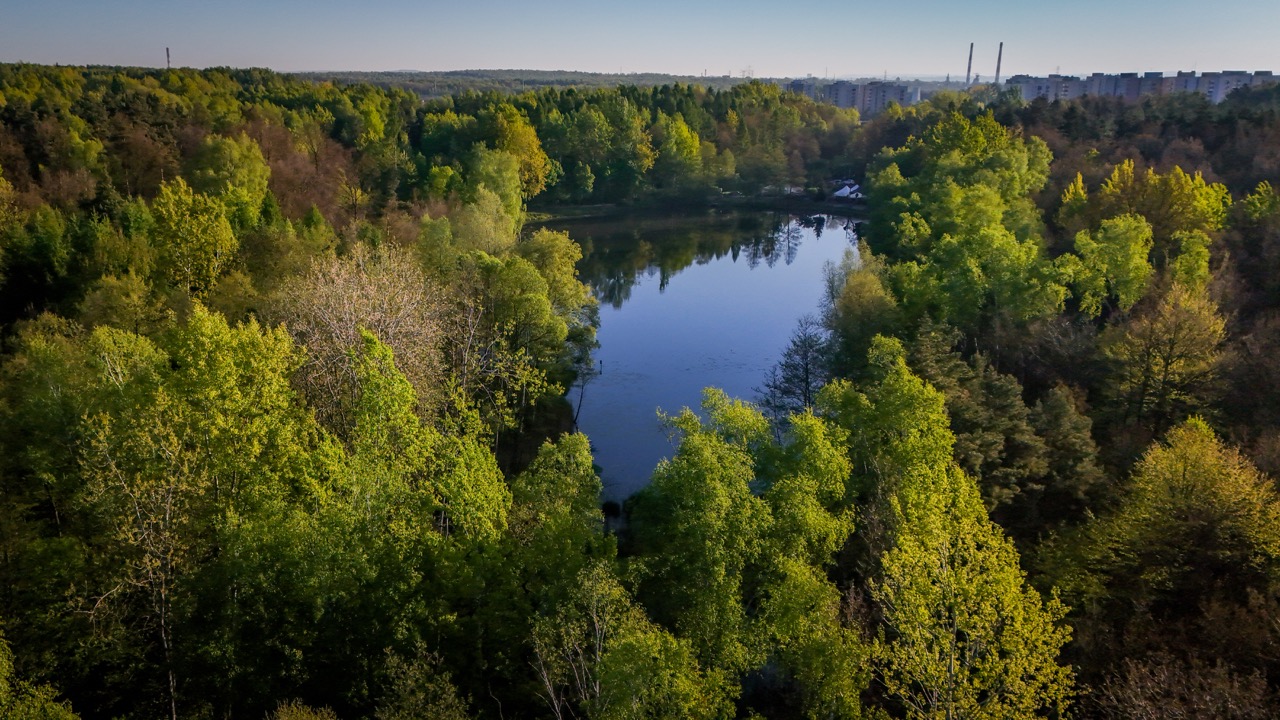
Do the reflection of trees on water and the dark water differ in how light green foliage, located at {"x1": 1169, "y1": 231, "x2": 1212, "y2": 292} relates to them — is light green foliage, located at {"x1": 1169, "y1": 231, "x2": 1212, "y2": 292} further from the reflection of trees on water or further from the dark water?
the reflection of trees on water

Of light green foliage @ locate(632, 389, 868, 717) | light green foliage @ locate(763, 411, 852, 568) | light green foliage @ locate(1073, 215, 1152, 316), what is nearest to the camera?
light green foliage @ locate(632, 389, 868, 717)

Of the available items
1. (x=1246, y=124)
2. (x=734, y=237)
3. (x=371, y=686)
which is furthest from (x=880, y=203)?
(x=371, y=686)

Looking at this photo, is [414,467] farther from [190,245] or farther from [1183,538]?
[190,245]

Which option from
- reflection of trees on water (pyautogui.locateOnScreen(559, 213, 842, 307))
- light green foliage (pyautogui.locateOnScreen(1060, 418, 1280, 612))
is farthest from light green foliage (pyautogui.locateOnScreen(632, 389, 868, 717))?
reflection of trees on water (pyautogui.locateOnScreen(559, 213, 842, 307))

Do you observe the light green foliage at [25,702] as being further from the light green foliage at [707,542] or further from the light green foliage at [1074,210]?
the light green foliage at [1074,210]

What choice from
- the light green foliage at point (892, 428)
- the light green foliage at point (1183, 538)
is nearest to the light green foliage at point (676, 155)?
the light green foliage at point (892, 428)

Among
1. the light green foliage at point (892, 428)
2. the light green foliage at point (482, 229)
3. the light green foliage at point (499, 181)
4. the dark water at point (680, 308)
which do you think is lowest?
the dark water at point (680, 308)

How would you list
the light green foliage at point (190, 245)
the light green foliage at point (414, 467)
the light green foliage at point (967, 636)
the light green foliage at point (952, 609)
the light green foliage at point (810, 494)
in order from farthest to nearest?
the light green foliage at point (190, 245) < the light green foliage at point (810, 494) < the light green foliage at point (414, 467) < the light green foliage at point (952, 609) < the light green foliage at point (967, 636)

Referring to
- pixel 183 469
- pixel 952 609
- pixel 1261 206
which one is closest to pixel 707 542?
pixel 952 609
